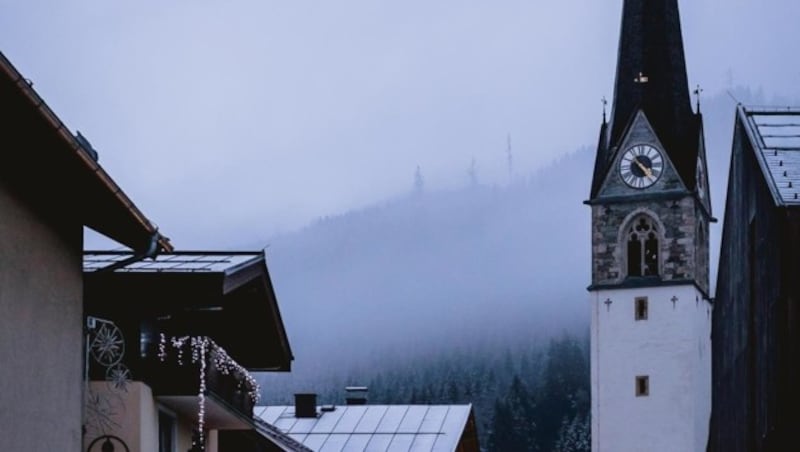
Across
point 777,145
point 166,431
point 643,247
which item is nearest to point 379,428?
point 166,431

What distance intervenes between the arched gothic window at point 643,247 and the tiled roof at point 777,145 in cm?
6287

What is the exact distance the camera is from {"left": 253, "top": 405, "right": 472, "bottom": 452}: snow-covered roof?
42.5m

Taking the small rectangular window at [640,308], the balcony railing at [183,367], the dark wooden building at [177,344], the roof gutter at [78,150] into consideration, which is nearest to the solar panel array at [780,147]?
the dark wooden building at [177,344]

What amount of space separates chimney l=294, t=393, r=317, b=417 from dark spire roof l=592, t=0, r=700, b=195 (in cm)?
3856

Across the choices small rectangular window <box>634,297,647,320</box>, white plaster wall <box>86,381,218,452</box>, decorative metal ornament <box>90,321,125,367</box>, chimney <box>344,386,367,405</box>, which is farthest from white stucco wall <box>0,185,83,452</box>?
small rectangular window <box>634,297,647,320</box>

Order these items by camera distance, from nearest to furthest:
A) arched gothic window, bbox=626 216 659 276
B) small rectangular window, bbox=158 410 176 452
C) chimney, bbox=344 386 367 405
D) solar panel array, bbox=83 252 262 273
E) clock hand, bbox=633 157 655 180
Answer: solar panel array, bbox=83 252 262 273 → small rectangular window, bbox=158 410 176 452 → chimney, bbox=344 386 367 405 → arched gothic window, bbox=626 216 659 276 → clock hand, bbox=633 157 655 180

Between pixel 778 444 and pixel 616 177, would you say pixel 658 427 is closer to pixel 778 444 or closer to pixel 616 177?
pixel 616 177

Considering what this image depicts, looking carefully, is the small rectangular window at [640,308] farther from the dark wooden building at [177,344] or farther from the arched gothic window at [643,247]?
the dark wooden building at [177,344]

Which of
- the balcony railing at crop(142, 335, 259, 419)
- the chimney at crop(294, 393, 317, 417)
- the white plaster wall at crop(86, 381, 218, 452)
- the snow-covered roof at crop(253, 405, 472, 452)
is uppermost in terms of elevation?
the balcony railing at crop(142, 335, 259, 419)

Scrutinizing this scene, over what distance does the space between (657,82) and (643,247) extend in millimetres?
6846

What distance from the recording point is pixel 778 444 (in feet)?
53.1

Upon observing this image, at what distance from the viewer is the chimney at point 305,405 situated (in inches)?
1806

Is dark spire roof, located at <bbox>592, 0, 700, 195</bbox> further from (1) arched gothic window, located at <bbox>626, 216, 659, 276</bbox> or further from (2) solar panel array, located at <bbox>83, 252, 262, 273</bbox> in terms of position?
(2) solar panel array, located at <bbox>83, 252, 262, 273</bbox>

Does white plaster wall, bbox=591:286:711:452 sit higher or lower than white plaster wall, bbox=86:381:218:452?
lower
